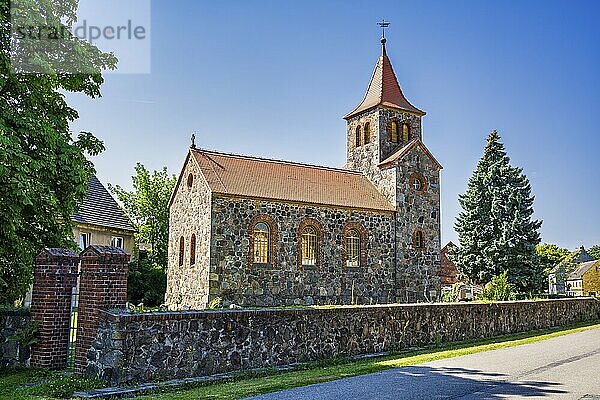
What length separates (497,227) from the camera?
35.1 meters

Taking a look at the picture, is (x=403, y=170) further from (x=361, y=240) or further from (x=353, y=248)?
(x=353, y=248)

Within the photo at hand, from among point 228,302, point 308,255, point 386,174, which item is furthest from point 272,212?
point 386,174

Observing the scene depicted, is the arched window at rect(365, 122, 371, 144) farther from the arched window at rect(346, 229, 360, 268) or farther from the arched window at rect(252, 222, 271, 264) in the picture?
the arched window at rect(252, 222, 271, 264)

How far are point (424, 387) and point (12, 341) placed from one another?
8215 millimetres

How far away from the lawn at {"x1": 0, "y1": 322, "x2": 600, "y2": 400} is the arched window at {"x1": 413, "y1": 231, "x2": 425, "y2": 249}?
16576 millimetres

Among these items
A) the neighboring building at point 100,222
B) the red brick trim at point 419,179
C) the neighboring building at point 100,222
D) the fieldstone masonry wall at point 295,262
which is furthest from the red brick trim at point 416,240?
the neighboring building at point 100,222

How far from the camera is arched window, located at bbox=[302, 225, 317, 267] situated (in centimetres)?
2792

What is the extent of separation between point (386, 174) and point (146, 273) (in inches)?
566

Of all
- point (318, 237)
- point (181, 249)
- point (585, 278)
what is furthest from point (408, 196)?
point (585, 278)

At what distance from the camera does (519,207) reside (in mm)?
34656

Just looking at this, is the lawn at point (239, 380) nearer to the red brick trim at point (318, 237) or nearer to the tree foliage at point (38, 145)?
the tree foliage at point (38, 145)

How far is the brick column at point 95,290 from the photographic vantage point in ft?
36.4

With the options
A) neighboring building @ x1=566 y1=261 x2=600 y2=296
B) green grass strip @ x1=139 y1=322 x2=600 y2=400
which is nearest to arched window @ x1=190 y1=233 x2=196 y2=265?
green grass strip @ x1=139 y1=322 x2=600 y2=400

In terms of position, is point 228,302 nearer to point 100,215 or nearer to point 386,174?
point 100,215
